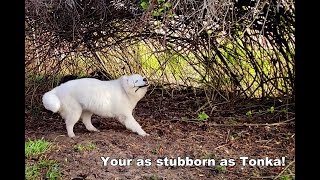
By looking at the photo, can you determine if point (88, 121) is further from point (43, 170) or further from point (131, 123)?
point (43, 170)

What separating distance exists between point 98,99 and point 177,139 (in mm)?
327

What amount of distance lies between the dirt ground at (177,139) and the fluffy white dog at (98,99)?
0.23 ft

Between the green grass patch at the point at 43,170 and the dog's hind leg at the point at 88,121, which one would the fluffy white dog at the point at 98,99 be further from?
the green grass patch at the point at 43,170

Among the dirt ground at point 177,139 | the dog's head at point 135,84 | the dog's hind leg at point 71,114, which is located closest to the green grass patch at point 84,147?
the dirt ground at point 177,139

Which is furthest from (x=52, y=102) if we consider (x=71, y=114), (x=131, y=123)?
(x=131, y=123)

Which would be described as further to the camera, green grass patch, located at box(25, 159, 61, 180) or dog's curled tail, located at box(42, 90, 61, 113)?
dog's curled tail, located at box(42, 90, 61, 113)

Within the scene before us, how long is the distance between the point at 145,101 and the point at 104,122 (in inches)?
8.9

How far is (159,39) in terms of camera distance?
2539 mm

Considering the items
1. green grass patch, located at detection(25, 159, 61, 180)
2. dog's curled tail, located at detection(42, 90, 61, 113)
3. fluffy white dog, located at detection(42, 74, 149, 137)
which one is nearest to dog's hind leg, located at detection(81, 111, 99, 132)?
fluffy white dog, located at detection(42, 74, 149, 137)

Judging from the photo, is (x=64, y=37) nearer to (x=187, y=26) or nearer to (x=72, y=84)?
(x=72, y=84)

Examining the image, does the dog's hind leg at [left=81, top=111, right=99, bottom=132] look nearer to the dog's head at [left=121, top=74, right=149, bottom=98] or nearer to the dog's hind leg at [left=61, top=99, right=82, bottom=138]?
the dog's hind leg at [left=61, top=99, right=82, bottom=138]

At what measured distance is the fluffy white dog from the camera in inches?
88.9

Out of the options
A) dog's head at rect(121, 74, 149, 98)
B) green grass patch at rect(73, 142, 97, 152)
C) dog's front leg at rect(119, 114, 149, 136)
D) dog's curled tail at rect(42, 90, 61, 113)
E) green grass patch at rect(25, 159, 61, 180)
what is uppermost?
dog's head at rect(121, 74, 149, 98)

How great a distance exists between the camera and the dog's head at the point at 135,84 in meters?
2.29
